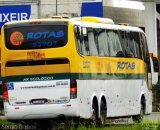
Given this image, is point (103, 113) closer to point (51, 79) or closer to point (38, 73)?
point (51, 79)

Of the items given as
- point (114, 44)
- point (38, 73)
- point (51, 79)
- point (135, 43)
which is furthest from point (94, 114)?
point (135, 43)

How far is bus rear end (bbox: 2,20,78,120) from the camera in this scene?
69.5ft

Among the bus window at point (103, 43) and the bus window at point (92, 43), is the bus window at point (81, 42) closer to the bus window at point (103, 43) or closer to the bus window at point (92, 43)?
the bus window at point (92, 43)

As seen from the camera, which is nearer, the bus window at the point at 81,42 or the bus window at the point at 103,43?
the bus window at the point at 81,42

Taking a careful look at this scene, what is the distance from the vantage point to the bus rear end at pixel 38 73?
2119 centimetres

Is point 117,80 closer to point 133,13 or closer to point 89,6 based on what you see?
point 89,6

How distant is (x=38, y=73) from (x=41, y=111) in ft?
3.70

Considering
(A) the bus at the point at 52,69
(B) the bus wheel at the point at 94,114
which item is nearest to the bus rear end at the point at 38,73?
(A) the bus at the point at 52,69

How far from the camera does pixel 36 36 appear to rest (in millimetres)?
21688

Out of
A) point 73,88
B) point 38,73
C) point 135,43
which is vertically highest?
point 135,43

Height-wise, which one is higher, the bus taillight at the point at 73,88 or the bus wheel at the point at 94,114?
the bus taillight at the point at 73,88

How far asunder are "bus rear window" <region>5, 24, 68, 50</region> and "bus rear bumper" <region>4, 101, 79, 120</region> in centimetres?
178

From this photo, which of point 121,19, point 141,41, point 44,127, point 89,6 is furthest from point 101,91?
point 121,19

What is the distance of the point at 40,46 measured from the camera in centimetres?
2161
